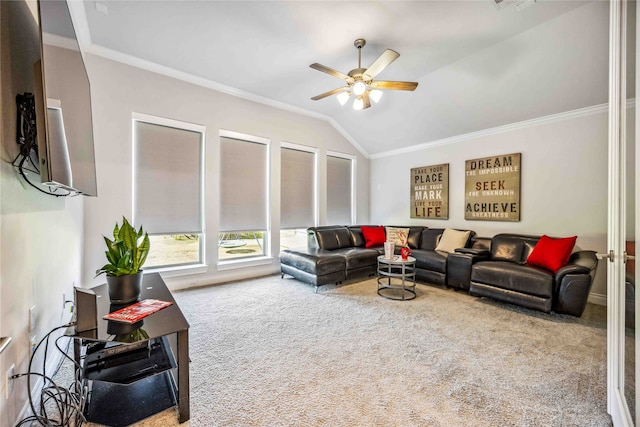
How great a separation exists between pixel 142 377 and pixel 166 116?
3.49 meters

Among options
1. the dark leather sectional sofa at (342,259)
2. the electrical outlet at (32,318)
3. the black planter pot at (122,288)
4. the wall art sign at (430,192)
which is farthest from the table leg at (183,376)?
the wall art sign at (430,192)

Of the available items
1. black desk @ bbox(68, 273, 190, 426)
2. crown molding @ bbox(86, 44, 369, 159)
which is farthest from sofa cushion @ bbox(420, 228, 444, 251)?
black desk @ bbox(68, 273, 190, 426)

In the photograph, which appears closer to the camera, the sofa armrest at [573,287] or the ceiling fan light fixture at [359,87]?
the sofa armrest at [573,287]

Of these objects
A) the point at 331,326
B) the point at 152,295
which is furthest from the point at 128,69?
the point at 331,326

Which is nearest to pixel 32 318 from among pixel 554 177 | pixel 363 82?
pixel 363 82

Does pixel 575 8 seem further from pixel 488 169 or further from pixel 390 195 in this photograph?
pixel 390 195

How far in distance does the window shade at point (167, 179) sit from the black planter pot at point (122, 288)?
2.13m

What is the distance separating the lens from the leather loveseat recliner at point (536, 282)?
281cm

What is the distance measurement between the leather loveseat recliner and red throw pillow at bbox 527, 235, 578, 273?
3.4 inches

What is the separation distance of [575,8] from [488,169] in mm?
2363

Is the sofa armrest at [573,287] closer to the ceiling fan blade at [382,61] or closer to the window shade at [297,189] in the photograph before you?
the ceiling fan blade at [382,61]

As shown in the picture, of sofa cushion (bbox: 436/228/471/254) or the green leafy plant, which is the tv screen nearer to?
the green leafy plant

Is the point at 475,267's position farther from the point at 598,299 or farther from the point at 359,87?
the point at 359,87

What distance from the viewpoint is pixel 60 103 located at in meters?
1.51
